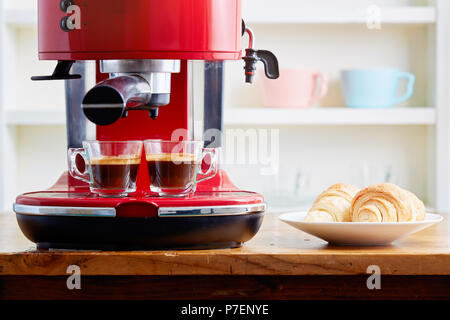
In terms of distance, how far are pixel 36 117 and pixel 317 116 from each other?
875mm

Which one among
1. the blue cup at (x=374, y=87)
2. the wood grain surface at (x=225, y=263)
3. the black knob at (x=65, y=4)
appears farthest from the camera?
the blue cup at (x=374, y=87)

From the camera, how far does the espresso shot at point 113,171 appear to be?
38.9 inches

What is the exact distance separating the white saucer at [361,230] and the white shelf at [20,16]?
1614mm

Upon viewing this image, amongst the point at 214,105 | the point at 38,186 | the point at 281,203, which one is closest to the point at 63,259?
the point at 214,105

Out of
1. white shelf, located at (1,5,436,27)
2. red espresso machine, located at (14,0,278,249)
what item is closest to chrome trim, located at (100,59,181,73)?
red espresso machine, located at (14,0,278,249)

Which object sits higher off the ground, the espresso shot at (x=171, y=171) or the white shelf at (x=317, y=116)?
the white shelf at (x=317, y=116)

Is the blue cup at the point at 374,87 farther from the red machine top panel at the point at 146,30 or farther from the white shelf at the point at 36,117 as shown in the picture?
the red machine top panel at the point at 146,30

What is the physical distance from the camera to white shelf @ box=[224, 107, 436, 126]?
234 centimetres

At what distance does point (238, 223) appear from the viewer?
958mm

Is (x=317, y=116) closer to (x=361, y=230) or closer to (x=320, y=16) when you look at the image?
(x=320, y=16)

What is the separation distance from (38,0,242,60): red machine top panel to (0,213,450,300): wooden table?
26cm

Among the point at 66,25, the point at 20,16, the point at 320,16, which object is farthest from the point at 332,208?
the point at 20,16

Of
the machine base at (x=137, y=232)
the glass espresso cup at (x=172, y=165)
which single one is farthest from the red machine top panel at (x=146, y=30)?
the machine base at (x=137, y=232)

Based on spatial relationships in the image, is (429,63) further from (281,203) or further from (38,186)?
(38,186)
